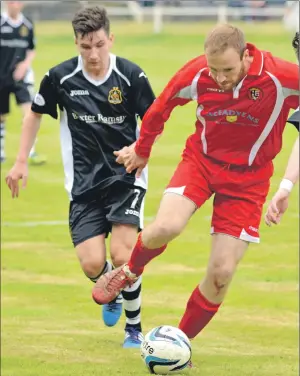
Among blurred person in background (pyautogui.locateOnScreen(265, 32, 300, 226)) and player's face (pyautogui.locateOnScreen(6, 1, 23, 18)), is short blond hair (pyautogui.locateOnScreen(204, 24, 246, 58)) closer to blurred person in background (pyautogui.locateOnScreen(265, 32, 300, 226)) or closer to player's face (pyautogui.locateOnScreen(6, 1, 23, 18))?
blurred person in background (pyautogui.locateOnScreen(265, 32, 300, 226))

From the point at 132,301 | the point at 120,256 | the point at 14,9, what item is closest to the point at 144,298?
the point at 132,301

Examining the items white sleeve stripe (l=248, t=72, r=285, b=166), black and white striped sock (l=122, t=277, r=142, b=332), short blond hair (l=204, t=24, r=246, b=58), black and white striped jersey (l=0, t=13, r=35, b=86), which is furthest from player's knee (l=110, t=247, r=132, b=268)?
black and white striped jersey (l=0, t=13, r=35, b=86)

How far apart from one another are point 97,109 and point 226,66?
1.79m

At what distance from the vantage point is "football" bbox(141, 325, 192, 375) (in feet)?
25.0

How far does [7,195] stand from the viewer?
1767 cm

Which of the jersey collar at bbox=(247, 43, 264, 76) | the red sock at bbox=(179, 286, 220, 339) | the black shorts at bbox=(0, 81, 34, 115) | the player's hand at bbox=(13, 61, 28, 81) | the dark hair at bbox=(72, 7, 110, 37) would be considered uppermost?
the jersey collar at bbox=(247, 43, 264, 76)

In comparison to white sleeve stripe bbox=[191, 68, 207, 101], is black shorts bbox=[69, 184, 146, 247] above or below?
below

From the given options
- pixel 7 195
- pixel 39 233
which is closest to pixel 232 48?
pixel 39 233

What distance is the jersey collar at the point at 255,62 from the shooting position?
7.71 meters

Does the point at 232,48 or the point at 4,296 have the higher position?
the point at 232,48

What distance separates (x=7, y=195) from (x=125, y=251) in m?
9.11

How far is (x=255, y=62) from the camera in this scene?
25.4 ft

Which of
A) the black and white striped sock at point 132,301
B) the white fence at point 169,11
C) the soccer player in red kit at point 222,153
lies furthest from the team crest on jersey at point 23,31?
the white fence at point 169,11

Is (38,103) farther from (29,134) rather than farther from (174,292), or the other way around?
(174,292)
